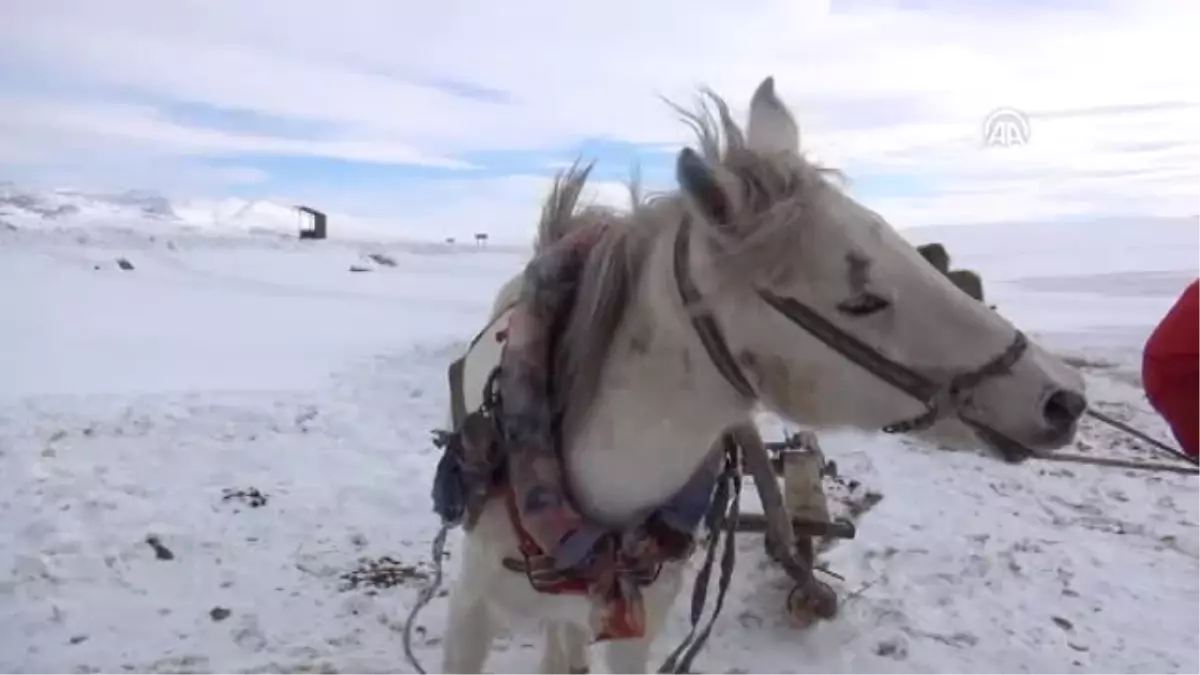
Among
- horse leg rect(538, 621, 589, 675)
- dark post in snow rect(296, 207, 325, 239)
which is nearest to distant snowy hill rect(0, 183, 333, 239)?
dark post in snow rect(296, 207, 325, 239)

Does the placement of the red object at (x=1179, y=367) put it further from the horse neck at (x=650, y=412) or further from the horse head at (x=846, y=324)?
the horse neck at (x=650, y=412)

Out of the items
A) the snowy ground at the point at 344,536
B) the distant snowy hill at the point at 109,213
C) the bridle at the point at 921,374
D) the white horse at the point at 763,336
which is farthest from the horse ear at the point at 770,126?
the distant snowy hill at the point at 109,213

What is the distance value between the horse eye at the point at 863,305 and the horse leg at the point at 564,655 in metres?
2.03

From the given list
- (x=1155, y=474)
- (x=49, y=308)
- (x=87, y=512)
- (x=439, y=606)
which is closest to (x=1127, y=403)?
(x=1155, y=474)

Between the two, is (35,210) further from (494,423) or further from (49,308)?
(494,423)

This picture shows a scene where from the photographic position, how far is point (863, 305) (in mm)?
1776

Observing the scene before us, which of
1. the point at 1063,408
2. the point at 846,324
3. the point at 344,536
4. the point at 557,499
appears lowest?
the point at 344,536

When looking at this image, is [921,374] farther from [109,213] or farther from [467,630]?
[109,213]

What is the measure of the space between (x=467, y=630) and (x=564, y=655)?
731 mm

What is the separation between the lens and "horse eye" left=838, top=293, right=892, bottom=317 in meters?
1.77

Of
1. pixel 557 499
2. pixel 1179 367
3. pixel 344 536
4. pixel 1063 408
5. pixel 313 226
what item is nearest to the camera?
pixel 1063 408

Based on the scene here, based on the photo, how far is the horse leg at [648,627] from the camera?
8.72ft

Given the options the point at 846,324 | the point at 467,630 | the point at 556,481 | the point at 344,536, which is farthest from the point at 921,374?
the point at 344,536

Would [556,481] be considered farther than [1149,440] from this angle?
No
